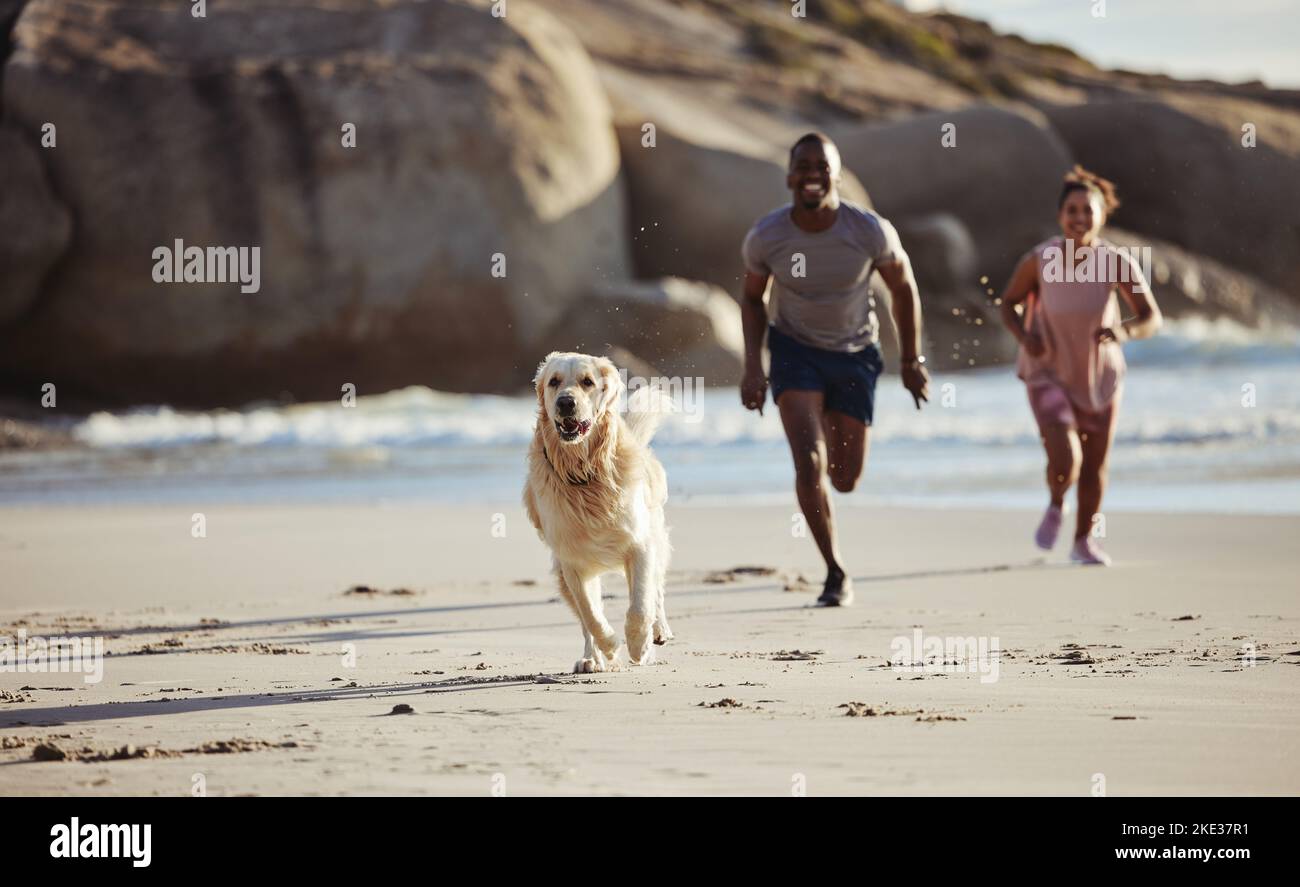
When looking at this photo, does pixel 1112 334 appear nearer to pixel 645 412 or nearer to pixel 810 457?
pixel 810 457

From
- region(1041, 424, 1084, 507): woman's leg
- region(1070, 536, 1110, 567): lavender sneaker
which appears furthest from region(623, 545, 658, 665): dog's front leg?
region(1041, 424, 1084, 507): woman's leg

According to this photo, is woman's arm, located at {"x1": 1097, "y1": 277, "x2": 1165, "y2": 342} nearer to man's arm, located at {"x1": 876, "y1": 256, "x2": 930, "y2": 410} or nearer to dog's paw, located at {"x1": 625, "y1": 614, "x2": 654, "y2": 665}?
man's arm, located at {"x1": 876, "y1": 256, "x2": 930, "y2": 410}

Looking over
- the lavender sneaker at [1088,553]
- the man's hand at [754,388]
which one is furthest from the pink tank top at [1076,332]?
the man's hand at [754,388]

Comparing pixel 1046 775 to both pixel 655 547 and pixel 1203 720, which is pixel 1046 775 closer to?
pixel 1203 720

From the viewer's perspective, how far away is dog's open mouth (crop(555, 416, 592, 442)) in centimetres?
611

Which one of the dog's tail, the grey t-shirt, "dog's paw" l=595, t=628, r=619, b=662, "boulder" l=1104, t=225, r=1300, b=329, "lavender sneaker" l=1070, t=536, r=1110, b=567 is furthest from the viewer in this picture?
"boulder" l=1104, t=225, r=1300, b=329

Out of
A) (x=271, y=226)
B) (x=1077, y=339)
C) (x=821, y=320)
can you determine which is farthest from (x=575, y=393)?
(x=271, y=226)

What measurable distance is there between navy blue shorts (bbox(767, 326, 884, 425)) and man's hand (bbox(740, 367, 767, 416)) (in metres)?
0.23

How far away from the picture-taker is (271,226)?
77.7 ft

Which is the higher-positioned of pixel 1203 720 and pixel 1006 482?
pixel 1006 482

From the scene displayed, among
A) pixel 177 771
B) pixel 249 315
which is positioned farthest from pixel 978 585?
pixel 249 315

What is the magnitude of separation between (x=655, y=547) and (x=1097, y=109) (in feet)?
106

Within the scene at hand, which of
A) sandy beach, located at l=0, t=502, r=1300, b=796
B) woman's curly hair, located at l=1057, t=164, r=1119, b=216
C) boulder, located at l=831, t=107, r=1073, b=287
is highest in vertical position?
boulder, located at l=831, t=107, r=1073, b=287

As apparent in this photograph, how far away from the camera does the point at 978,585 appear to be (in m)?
8.52
